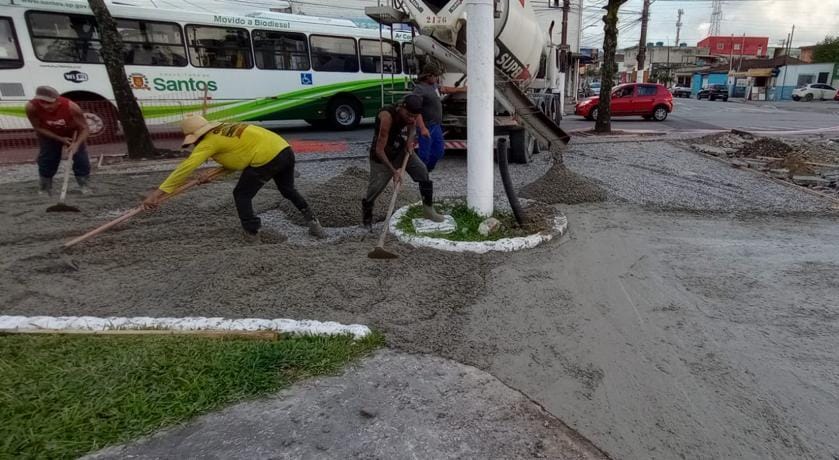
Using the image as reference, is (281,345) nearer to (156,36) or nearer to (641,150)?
(641,150)

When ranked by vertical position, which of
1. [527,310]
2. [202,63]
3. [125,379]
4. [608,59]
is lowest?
[527,310]

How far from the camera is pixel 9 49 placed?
33.2 ft

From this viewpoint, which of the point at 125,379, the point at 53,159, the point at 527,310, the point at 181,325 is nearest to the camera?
the point at 125,379

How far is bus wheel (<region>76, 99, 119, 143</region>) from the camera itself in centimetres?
1112

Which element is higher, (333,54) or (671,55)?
(671,55)

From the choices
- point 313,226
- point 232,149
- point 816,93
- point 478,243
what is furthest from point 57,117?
point 816,93

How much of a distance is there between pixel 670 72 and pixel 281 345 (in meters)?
70.6

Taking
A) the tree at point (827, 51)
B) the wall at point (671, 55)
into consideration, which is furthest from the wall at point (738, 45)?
the tree at point (827, 51)

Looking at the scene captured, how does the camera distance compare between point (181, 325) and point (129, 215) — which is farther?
point (129, 215)

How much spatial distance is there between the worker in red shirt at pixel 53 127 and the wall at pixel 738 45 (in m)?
90.3

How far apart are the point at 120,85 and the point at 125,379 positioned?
28.2ft

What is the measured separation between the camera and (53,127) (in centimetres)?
612

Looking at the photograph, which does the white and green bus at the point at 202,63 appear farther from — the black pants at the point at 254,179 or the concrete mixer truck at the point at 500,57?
the black pants at the point at 254,179

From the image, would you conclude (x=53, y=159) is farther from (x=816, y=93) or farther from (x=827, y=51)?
(x=827, y=51)
